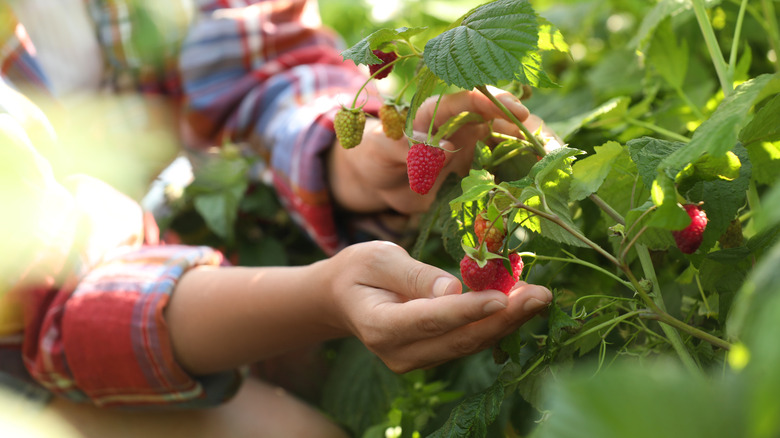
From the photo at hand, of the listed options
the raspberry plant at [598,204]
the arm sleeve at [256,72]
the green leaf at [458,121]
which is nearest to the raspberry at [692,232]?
the raspberry plant at [598,204]

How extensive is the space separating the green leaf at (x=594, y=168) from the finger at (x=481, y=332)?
9cm

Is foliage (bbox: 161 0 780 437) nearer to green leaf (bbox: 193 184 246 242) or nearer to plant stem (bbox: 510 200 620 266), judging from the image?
plant stem (bbox: 510 200 620 266)

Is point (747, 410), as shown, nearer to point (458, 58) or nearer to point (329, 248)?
point (458, 58)

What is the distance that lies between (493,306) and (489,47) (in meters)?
0.21

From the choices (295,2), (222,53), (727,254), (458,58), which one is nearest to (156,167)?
(222,53)

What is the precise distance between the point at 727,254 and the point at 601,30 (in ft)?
2.94

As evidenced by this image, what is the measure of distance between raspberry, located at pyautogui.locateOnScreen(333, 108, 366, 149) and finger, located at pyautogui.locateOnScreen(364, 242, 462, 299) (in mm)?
105

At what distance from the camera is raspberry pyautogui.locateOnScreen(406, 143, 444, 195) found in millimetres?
544

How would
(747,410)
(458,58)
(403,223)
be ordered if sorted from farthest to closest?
(403,223) → (458,58) → (747,410)

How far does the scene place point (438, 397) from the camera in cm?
81

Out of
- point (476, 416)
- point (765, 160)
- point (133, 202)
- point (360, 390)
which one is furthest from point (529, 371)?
point (133, 202)

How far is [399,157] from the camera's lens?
70 centimetres

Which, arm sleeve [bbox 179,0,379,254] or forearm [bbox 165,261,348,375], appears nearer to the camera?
forearm [bbox 165,261,348,375]

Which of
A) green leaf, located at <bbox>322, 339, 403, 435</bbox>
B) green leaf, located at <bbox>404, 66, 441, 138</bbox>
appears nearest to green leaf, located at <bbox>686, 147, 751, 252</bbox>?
green leaf, located at <bbox>404, 66, 441, 138</bbox>
